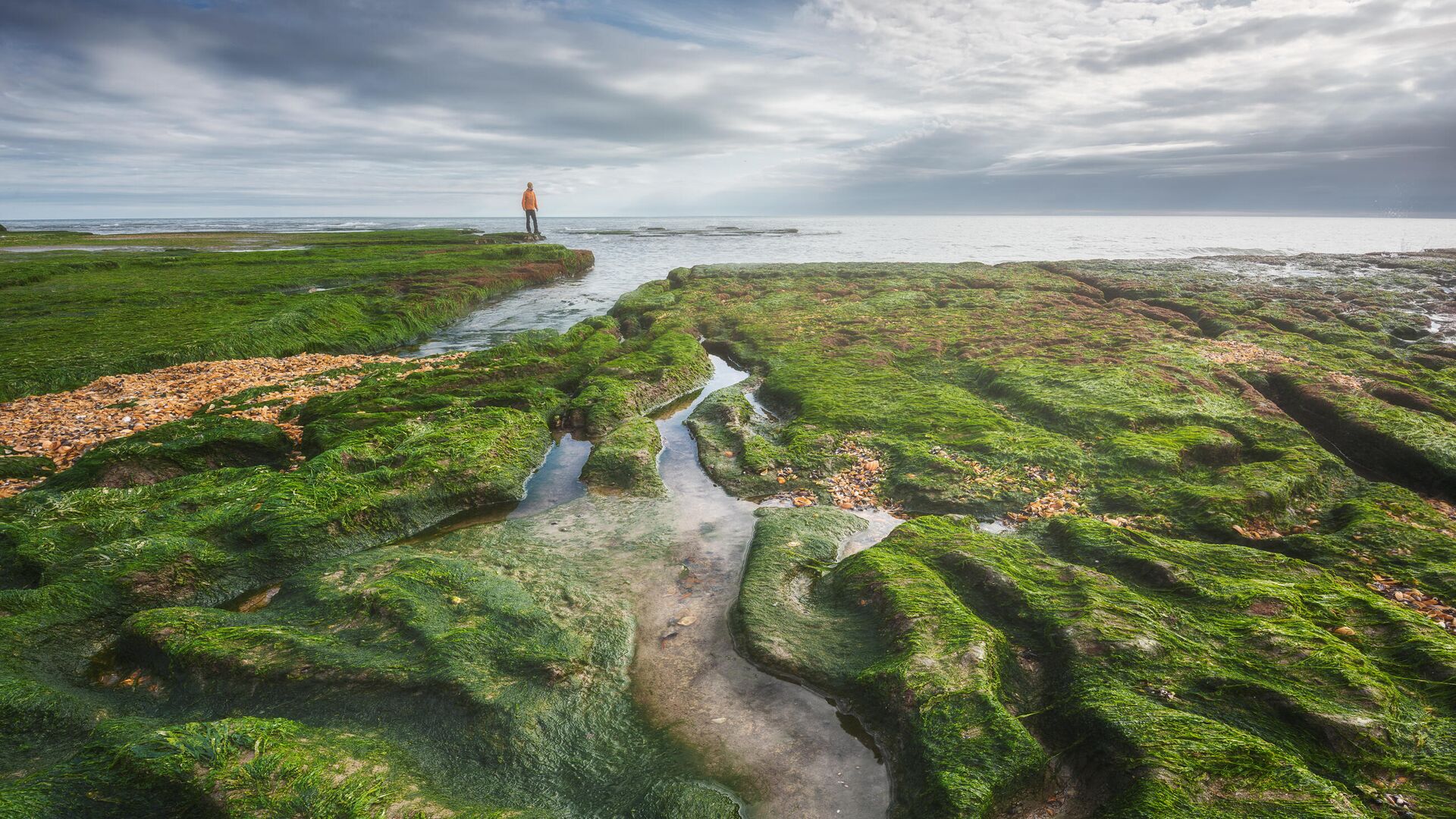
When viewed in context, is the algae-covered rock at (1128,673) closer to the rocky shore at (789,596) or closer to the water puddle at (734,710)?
the rocky shore at (789,596)

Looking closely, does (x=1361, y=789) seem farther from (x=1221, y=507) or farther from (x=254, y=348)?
(x=254, y=348)

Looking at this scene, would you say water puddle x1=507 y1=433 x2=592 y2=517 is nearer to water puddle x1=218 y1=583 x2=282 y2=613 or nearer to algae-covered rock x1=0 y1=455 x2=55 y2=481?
water puddle x1=218 y1=583 x2=282 y2=613

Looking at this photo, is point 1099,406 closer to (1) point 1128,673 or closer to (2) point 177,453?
(1) point 1128,673

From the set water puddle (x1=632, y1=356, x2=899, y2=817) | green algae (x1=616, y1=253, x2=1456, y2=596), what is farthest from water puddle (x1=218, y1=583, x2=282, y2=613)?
green algae (x1=616, y1=253, x2=1456, y2=596)

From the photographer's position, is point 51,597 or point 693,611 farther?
point 693,611

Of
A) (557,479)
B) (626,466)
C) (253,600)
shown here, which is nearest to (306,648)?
(253,600)

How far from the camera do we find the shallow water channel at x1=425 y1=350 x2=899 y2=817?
5273 mm

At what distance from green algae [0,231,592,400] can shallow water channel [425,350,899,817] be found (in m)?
13.7

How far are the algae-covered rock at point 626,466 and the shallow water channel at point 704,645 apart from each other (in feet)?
0.91

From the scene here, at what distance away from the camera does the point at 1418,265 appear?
142ft

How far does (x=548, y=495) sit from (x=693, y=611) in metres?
4.30

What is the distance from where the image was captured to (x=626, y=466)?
1119 cm

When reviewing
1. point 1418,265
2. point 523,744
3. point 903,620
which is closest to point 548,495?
point 523,744

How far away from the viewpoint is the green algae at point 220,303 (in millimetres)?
16891
